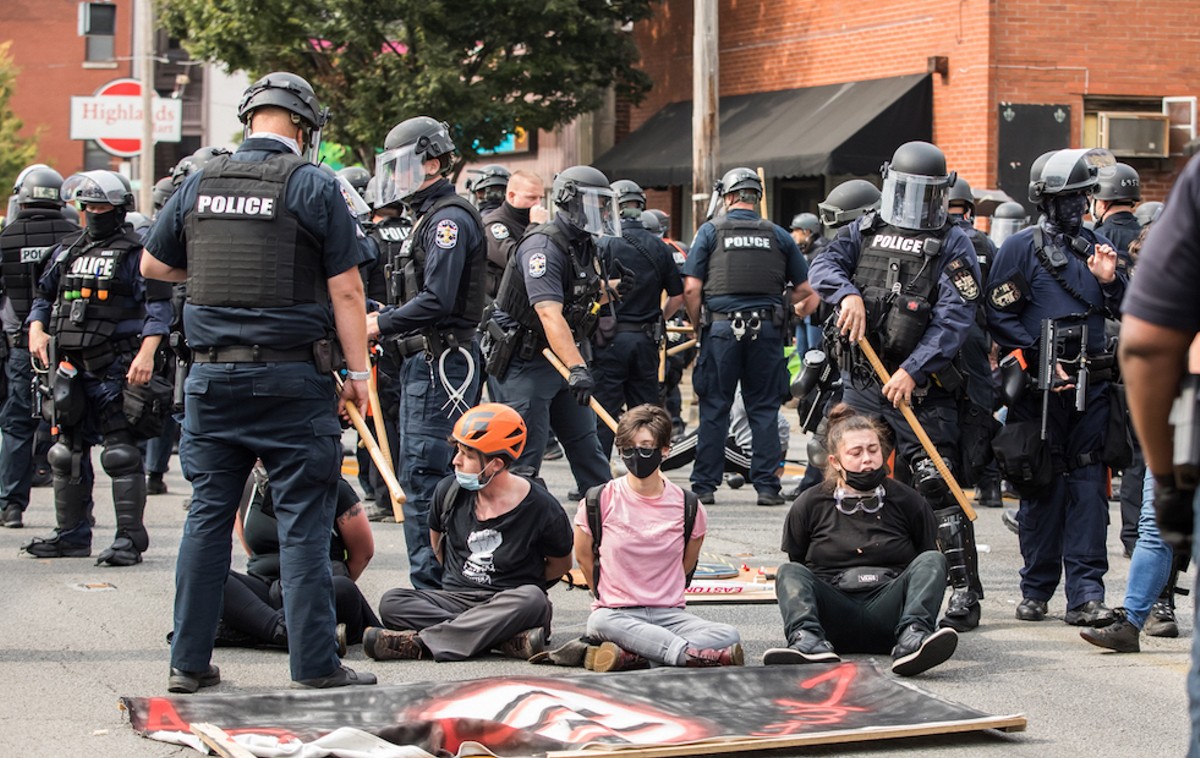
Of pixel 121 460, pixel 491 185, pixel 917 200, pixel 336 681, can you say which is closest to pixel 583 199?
pixel 917 200

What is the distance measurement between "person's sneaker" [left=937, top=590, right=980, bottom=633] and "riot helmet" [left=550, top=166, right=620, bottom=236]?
2.73 meters

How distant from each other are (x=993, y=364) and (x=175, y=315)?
20.4 ft

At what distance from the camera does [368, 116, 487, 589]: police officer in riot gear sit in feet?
24.1

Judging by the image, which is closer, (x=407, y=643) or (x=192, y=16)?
(x=407, y=643)

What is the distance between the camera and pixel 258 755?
191 inches

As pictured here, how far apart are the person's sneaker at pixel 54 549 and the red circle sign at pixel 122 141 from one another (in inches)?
845

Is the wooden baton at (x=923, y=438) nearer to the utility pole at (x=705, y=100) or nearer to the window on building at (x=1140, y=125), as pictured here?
the utility pole at (x=705, y=100)

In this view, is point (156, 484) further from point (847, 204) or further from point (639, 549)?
point (639, 549)

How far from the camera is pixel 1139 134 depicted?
18.4m

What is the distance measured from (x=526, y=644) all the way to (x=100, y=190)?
3773 millimetres

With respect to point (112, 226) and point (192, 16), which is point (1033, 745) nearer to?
point (112, 226)

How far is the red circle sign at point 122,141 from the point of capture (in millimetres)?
29531

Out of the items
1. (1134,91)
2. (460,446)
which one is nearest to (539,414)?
(460,446)

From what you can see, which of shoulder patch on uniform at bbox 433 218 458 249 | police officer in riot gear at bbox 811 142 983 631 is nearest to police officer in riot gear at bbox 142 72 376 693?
shoulder patch on uniform at bbox 433 218 458 249
